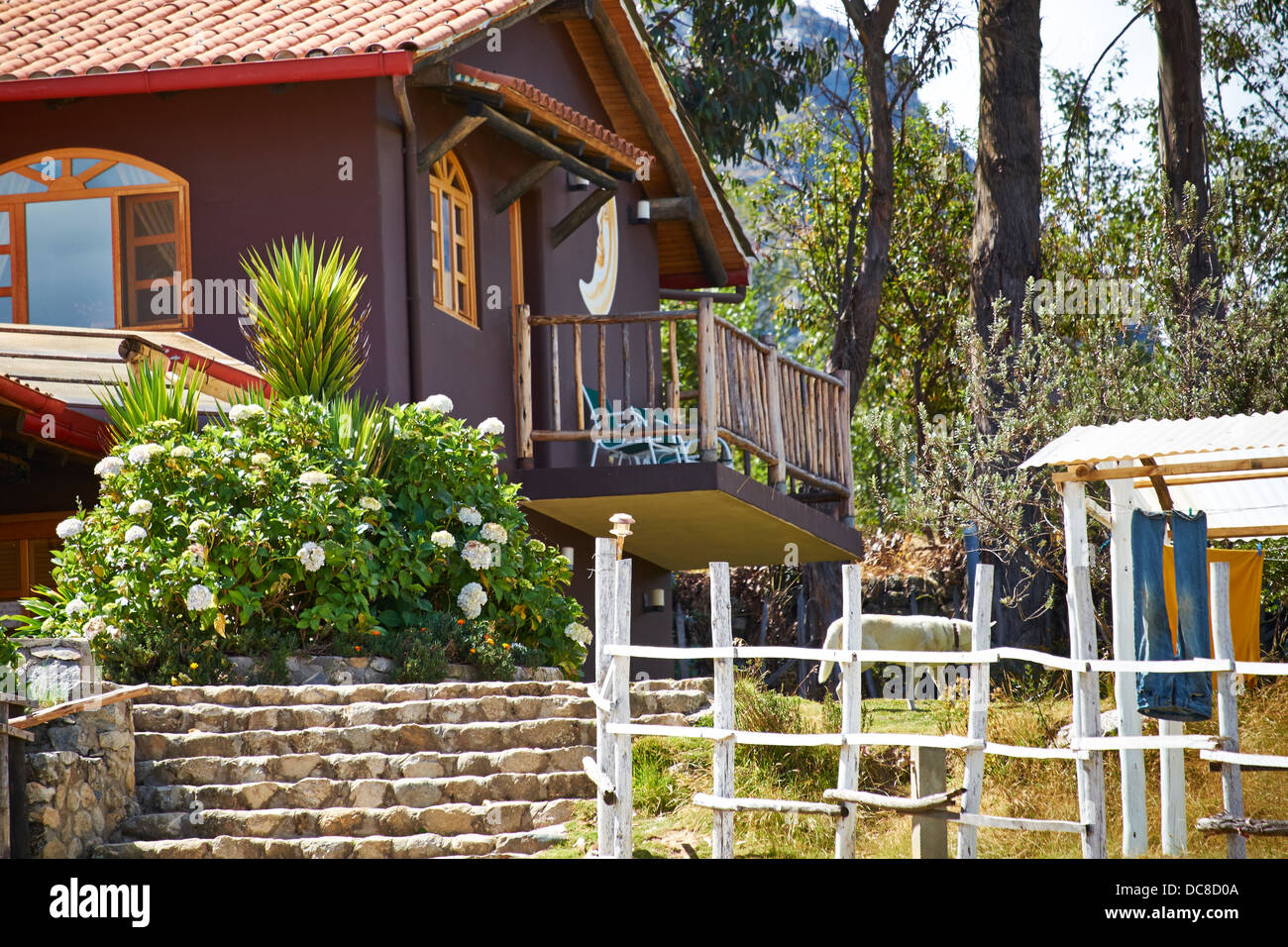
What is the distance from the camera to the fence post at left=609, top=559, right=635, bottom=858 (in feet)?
25.1

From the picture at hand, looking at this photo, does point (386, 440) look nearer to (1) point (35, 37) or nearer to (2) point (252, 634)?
(2) point (252, 634)

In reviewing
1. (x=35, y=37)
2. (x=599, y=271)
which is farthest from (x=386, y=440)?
(x=599, y=271)

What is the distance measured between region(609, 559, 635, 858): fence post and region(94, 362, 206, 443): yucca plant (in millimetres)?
4164

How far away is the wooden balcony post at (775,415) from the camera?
46.2 feet

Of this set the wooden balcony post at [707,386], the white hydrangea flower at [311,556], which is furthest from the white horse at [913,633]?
the white hydrangea flower at [311,556]

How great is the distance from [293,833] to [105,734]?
1.11 metres

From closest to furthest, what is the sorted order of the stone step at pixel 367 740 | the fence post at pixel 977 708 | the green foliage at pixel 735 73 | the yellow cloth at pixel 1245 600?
the fence post at pixel 977 708 < the stone step at pixel 367 740 < the yellow cloth at pixel 1245 600 < the green foliage at pixel 735 73

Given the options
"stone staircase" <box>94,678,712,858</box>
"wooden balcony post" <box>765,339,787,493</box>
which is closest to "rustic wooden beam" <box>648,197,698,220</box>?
"wooden balcony post" <box>765,339,787,493</box>

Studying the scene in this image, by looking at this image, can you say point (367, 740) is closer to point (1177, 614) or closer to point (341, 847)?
point (341, 847)

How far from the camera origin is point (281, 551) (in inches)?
398

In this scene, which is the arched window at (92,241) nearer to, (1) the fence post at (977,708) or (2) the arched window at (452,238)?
(2) the arched window at (452,238)

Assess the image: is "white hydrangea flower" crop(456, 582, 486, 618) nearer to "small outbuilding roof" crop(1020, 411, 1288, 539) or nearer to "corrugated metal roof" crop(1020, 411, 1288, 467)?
"small outbuilding roof" crop(1020, 411, 1288, 539)

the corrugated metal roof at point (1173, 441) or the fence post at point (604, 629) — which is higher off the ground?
the corrugated metal roof at point (1173, 441)

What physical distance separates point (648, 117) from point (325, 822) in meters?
10.0
